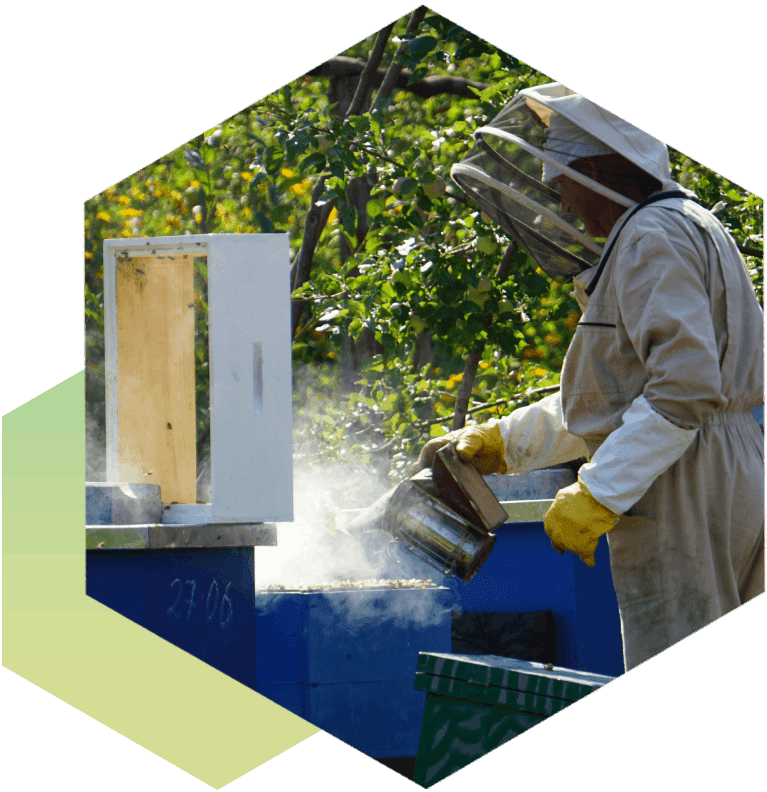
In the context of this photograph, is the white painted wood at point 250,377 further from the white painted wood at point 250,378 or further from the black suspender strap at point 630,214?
the black suspender strap at point 630,214

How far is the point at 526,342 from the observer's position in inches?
137

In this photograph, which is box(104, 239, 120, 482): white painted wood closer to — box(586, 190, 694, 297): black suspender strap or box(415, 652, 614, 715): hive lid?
box(415, 652, 614, 715): hive lid

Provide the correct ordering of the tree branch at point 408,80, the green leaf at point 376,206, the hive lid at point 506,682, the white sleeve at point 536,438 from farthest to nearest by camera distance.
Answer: the white sleeve at point 536,438, the green leaf at point 376,206, the tree branch at point 408,80, the hive lid at point 506,682

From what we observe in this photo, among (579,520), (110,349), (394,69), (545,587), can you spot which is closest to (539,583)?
(545,587)

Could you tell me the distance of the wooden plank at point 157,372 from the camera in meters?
3.46

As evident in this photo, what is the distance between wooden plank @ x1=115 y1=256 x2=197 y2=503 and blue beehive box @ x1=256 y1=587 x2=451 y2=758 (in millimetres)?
570

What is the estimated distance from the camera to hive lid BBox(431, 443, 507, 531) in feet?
10.8

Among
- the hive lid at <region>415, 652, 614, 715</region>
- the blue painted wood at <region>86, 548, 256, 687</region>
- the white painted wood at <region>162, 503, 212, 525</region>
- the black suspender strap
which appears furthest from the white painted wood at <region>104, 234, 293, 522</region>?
the black suspender strap

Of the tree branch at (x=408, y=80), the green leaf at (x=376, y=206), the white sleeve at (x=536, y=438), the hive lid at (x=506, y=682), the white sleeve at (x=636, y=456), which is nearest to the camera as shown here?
the white sleeve at (x=636, y=456)

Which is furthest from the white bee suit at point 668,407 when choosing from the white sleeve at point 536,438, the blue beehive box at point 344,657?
the blue beehive box at point 344,657

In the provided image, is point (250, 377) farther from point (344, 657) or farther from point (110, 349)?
point (344, 657)

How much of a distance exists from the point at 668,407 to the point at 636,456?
169 mm

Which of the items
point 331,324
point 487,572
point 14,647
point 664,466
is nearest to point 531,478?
point 487,572

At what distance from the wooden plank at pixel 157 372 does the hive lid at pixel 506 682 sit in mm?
1054
